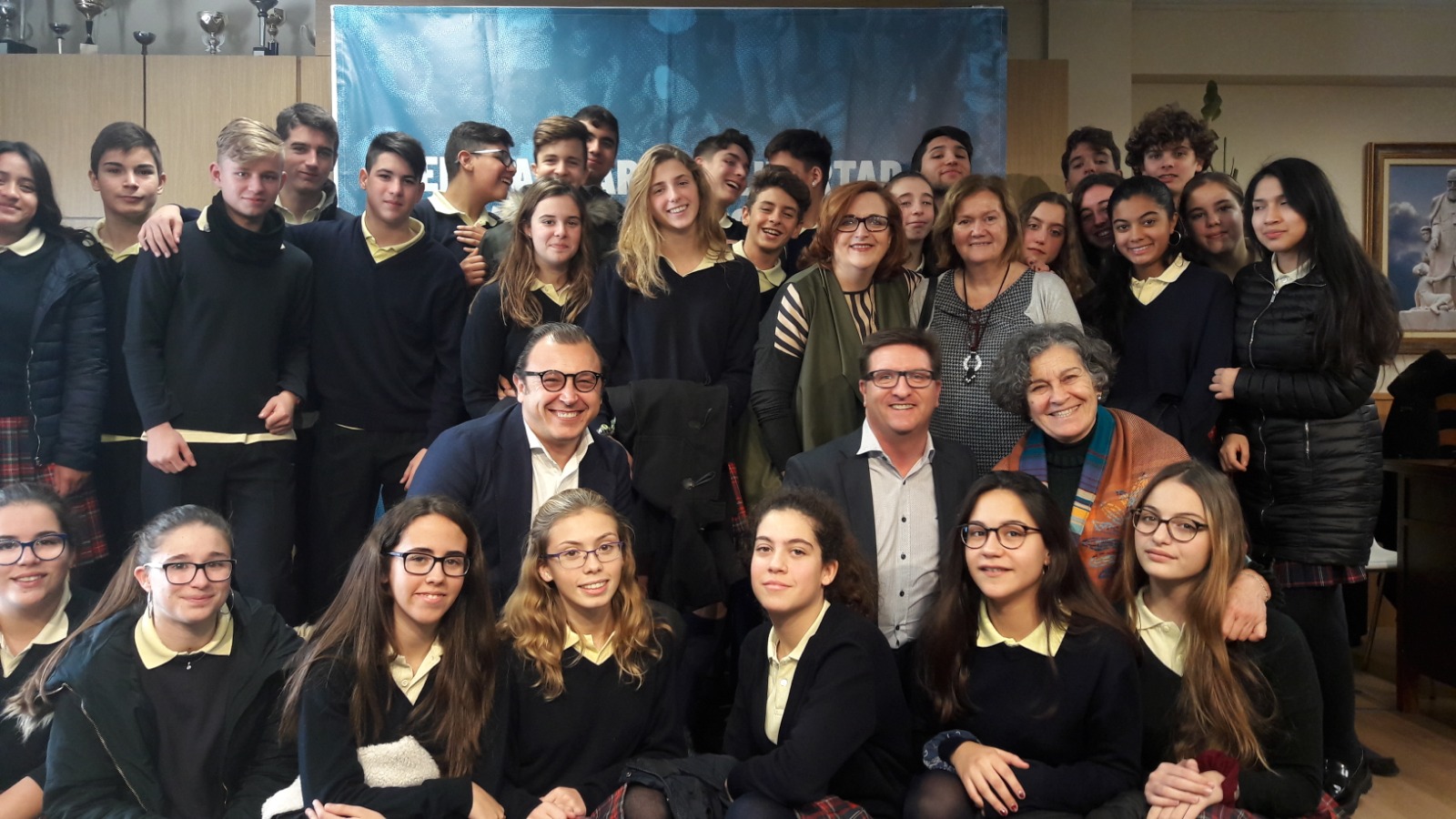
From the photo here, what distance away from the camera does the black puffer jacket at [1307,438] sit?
3.08m

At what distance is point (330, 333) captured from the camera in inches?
136

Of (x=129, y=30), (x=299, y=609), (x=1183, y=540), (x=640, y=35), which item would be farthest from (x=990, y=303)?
(x=129, y=30)

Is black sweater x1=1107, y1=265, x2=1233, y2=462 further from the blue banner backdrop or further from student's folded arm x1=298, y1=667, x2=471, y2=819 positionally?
the blue banner backdrop

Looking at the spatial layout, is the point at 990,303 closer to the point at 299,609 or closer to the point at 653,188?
the point at 653,188

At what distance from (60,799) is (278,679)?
435 millimetres

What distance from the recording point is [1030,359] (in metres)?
2.80

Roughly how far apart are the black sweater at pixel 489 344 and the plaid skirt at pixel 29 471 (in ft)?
3.50

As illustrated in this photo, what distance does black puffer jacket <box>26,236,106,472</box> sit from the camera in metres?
3.20

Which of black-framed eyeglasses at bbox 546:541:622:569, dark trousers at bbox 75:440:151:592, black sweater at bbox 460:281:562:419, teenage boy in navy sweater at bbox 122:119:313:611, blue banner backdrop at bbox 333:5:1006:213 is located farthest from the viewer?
blue banner backdrop at bbox 333:5:1006:213

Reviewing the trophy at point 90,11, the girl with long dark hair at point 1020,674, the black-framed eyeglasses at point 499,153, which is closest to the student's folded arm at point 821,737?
the girl with long dark hair at point 1020,674

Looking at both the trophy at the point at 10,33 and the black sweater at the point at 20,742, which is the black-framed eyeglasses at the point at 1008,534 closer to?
the black sweater at the point at 20,742

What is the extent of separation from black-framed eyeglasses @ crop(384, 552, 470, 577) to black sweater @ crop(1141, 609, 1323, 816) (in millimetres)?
1435

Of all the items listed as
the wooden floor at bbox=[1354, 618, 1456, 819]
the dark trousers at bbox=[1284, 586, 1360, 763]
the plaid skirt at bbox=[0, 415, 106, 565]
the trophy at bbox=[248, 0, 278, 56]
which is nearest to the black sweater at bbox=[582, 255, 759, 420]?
the plaid skirt at bbox=[0, 415, 106, 565]

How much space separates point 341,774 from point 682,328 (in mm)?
1466
